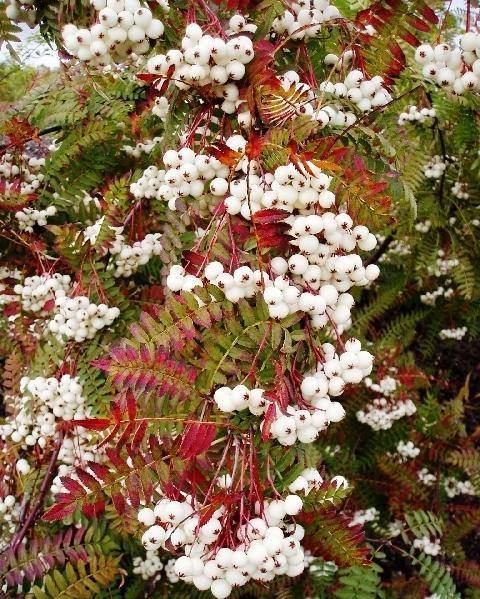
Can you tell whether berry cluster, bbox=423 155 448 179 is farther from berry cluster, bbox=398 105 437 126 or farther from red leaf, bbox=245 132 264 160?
red leaf, bbox=245 132 264 160

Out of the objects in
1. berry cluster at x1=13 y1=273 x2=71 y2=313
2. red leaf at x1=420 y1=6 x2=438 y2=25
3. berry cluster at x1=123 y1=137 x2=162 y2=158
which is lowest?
berry cluster at x1=13 y1=273 x2=71 y2=313

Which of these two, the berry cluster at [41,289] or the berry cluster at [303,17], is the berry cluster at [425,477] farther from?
the berry cluster at [303,17]

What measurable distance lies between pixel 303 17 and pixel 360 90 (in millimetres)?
193

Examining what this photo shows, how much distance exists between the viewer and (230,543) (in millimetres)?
949

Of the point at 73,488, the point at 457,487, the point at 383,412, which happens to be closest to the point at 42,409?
the point at 73,488

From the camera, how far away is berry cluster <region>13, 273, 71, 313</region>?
6.15 ft

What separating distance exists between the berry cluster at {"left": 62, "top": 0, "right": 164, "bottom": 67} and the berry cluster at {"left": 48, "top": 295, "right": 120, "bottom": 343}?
2.53 ft

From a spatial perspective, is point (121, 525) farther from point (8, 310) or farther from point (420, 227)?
point (420, 227)

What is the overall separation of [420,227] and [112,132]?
5.09 ft

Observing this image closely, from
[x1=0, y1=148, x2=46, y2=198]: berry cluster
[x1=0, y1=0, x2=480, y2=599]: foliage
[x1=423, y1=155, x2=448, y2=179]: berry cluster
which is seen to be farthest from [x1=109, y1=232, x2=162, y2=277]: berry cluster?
[x1=423, y1=155, x2=448, y2=179]: berry cluster

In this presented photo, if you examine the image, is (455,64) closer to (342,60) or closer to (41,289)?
(342,60)

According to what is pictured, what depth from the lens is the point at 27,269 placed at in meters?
2.10

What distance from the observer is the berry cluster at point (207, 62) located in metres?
1.04

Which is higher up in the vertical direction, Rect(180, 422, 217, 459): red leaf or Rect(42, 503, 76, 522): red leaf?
Rect(180, 422, 217, 459): red leaf
